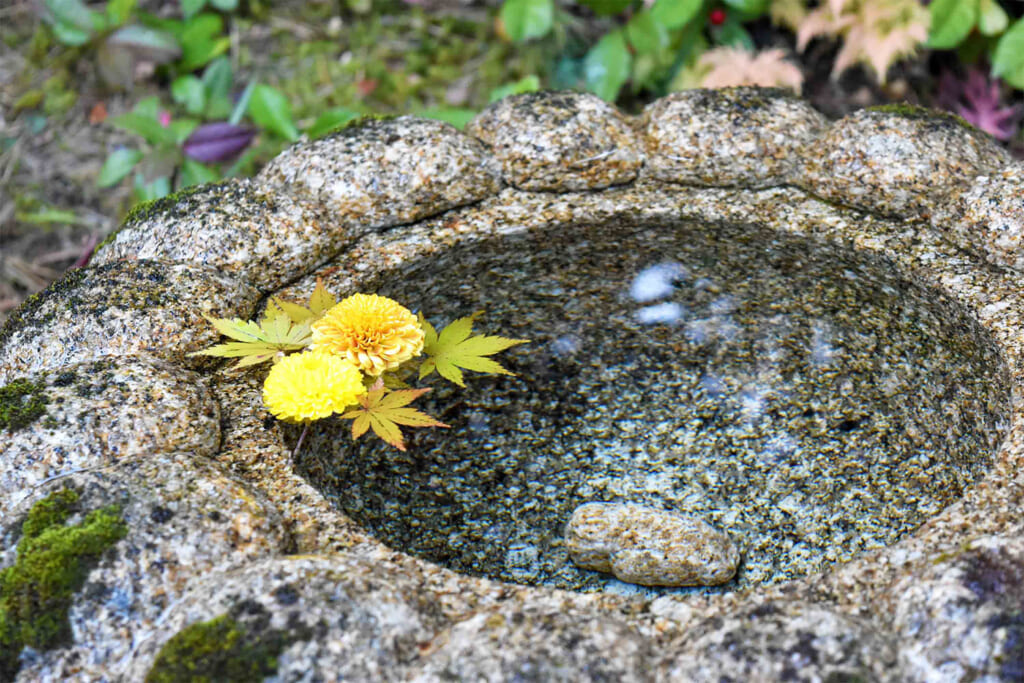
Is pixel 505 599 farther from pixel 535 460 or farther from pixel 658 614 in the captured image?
pixel 535 460

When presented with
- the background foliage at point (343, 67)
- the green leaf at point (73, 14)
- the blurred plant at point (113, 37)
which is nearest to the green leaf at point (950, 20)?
the background foliage at point (343, 67)

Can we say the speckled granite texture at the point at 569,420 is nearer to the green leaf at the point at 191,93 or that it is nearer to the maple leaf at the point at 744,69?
the maple leaf at the point at 744,69

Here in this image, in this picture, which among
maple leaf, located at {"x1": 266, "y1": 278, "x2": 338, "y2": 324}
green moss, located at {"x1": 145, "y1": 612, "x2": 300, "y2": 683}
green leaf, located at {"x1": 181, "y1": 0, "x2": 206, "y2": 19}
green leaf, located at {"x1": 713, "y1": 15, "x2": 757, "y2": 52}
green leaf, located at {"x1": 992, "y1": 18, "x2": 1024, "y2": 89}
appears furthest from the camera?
green leaf, located at {"x1": 181, "y1": 0, "x2": 206, "y2": 19}

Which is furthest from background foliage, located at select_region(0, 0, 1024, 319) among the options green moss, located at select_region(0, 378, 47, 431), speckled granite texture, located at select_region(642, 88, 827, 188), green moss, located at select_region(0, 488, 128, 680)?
green moss, located at select_region(0, 488, 128, 680)

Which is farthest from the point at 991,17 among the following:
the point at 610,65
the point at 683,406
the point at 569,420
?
the point at 569,420

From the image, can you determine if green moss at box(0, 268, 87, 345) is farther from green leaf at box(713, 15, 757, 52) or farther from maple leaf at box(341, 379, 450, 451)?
green leaf at box(713, 15, 757, 52)

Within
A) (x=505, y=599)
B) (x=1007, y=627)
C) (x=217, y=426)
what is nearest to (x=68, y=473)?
(x=217, y=426)

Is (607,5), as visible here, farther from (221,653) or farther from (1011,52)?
(221,653)
